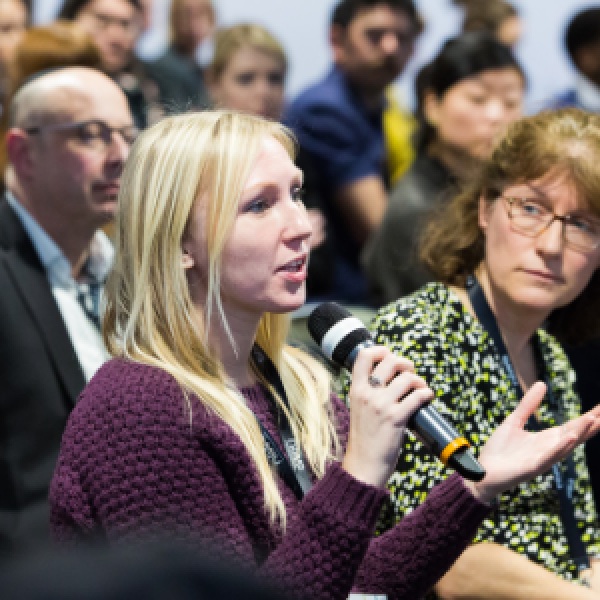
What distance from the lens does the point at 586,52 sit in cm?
510

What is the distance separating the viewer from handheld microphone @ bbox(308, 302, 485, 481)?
1.35 metres

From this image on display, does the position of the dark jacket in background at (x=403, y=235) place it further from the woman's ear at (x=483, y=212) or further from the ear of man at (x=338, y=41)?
the ear of man at (x=338, y=41)

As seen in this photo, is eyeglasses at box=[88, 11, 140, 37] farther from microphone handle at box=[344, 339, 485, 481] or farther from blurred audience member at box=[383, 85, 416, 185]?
microphone handle at box=[344, 339, 485, 481]

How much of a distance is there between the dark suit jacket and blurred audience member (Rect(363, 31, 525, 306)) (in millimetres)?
1237

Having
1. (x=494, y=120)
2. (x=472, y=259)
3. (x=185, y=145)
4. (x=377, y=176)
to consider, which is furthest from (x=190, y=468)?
(x=377, y=176)

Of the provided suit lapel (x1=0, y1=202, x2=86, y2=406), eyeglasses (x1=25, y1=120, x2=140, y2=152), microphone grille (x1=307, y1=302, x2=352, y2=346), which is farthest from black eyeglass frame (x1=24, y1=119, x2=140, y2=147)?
microphone grille (x1=307, y1=302, x2=352, y2=346)

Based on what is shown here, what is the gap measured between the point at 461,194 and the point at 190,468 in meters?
1.25

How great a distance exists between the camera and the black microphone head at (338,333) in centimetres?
147

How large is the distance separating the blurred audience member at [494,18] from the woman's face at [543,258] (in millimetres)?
3531

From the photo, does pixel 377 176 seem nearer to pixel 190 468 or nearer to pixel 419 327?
pixel 419 327

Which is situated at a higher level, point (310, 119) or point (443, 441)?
point (310, 119)

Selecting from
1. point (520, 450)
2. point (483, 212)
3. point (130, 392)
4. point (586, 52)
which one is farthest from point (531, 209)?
point (586, 52)

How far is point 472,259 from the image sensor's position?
228 centimetres

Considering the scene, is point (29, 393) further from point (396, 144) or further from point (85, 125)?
point (396, 144)
